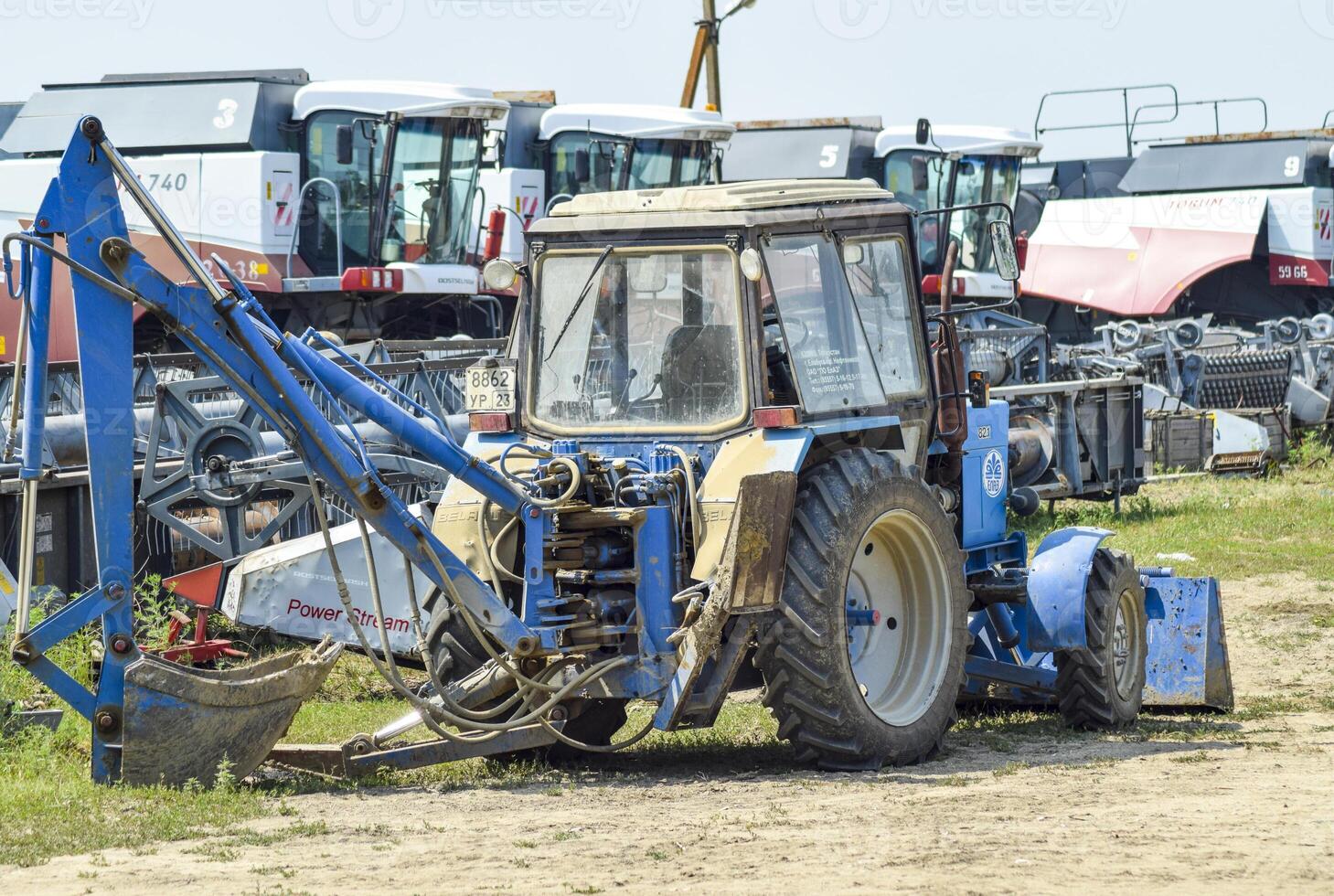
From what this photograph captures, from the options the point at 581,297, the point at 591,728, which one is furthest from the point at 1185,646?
the point at 581,297

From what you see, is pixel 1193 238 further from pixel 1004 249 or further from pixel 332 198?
pixel 1004 249

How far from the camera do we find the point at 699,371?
23.2 ft

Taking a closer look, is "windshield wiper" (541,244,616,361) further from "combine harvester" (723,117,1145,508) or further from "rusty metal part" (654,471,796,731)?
"combine harvester" (723,117,1145,508)

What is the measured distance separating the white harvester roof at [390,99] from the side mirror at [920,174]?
7864mm

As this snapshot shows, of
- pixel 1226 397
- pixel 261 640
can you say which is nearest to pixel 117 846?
pixel 261 640

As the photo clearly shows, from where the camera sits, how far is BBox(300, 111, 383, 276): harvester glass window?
66.6ft

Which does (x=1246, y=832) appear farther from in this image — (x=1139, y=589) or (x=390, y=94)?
(x=390, y=94)

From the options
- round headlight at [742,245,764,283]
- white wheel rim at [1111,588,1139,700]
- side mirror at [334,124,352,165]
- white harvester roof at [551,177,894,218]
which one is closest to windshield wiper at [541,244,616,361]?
white harvester roof at [551,177,894,218]

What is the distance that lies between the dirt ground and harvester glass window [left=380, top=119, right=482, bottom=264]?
14.4 m

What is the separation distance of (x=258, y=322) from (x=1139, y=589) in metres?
4.36

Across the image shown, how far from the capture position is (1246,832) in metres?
5.45

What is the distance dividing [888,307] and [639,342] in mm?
1151

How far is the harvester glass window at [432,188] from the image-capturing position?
67.1 ft

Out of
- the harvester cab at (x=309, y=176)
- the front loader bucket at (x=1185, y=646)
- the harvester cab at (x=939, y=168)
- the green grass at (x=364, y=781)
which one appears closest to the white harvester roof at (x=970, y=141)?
the harvester cab at (x=939, y=168)
